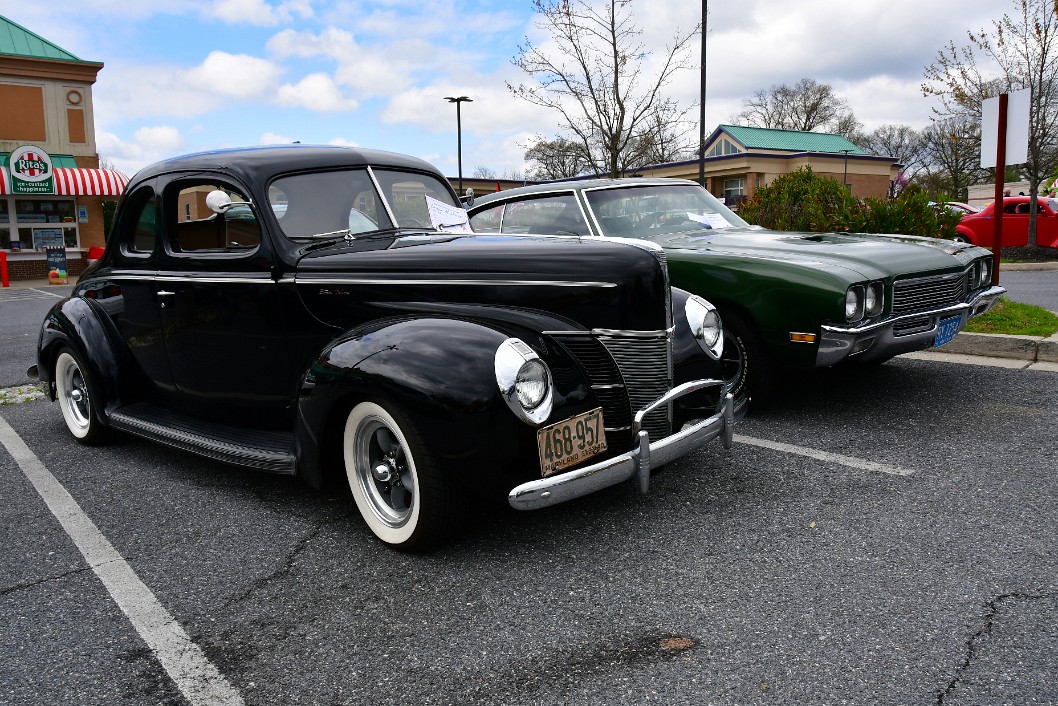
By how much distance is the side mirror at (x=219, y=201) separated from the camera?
4127 millimetres

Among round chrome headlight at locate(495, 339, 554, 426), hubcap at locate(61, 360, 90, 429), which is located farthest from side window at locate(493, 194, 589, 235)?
hubcap at locate(61, 360, 90, 429)

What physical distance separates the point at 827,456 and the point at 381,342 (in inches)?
98.5

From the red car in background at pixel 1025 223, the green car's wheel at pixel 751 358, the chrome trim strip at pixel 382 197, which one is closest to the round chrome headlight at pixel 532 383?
the chrome trim strip at pixel 382 197

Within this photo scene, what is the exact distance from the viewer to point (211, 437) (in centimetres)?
405

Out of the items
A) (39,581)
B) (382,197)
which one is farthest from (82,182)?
(39,581)

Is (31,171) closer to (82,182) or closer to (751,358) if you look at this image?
(82,182)

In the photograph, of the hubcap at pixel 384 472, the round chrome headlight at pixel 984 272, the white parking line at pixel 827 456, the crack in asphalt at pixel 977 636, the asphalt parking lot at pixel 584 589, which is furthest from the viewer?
the round chrome headlight at pixel 984 272

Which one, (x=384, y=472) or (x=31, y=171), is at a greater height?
(x=31, y=171)

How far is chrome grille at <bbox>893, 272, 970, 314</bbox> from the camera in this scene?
488cm

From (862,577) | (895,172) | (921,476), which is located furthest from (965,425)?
(895,172)

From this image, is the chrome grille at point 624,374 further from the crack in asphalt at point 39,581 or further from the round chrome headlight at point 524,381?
the crack in asphalt at point 39,581

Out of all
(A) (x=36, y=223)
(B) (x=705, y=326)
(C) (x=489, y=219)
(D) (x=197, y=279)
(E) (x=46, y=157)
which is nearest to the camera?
(B) (x=705, y=326)

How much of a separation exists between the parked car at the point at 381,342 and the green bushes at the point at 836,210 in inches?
214

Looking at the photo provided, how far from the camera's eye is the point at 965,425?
4668 millimetres
